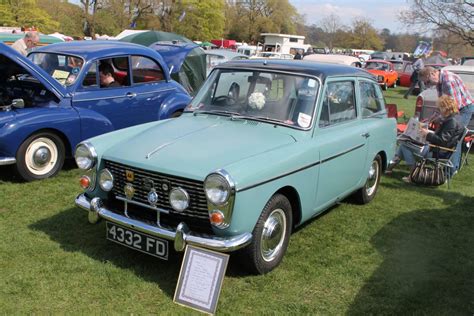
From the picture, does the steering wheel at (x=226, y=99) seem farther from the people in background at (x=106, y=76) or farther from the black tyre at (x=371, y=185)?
the people in background at (x=106, y=76)

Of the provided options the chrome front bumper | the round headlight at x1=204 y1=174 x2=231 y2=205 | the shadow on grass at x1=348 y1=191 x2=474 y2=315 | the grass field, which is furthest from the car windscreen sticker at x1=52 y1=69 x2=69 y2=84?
the shadow on grass at x1=348 y1=191 x2=474 y2=315

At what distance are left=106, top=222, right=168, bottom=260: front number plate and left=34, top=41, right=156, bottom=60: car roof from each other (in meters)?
3.60

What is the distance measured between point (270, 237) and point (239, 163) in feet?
2.27

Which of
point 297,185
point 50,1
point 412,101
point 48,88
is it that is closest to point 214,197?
point 297,185

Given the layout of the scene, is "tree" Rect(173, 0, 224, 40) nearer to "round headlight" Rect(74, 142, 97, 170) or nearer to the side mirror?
the side mirror

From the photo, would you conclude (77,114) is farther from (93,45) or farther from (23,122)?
(93,45)

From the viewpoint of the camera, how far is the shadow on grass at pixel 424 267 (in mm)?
3553

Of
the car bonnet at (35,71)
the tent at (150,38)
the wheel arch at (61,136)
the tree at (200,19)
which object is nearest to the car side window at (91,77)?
the car bonnet at (35,71)

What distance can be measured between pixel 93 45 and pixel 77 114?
5.00 ft

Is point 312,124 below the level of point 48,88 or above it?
above

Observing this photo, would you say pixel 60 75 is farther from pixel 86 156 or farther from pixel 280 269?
pixel 280 269

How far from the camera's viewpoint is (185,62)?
12.0m

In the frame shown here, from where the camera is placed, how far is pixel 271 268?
3.86 metres

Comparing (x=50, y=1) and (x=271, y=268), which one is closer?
(x=271, y=268)
